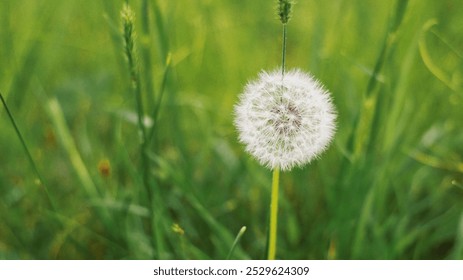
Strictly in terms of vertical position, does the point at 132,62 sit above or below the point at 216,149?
below

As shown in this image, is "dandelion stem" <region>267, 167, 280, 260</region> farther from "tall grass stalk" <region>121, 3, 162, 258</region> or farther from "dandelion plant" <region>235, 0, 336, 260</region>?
"tall grass stalk" <region>121, 3, 162, 258</region>

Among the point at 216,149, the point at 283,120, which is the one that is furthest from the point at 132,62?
the point at 216,149

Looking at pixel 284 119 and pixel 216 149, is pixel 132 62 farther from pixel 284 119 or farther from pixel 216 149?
pixel 216 149

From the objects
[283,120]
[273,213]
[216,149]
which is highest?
[216,149]

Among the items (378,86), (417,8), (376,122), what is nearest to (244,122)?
(376,122)

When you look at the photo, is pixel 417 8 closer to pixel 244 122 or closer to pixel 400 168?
pixel 400 168

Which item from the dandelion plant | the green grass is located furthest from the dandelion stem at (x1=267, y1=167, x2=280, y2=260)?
the green grass
